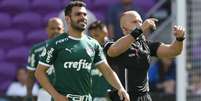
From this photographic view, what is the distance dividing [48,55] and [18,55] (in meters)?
6.66

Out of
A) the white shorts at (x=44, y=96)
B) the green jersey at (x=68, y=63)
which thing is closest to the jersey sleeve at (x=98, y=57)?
the green jersey at (x=68, y=63)

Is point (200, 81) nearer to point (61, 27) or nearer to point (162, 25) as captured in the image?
point (162, 25)

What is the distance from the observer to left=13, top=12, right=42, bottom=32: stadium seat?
1504 cm

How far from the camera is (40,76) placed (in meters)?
8.11

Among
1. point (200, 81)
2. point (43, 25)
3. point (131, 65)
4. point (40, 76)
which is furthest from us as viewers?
point (43, 25)

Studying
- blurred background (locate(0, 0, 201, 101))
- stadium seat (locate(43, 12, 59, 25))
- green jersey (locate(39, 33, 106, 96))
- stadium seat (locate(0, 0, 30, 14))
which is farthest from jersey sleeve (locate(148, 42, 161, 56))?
stadium seat (locate(0, 0, 30, 14))

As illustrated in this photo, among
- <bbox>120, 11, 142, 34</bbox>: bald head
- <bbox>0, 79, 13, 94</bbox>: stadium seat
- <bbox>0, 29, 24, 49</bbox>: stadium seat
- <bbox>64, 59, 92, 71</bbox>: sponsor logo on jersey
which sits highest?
<bbox>0, 29, 24, 49</bbox>: stadium seat

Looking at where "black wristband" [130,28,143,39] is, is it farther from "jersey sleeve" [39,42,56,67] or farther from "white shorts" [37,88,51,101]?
"white shorts" [37,88,51,101]

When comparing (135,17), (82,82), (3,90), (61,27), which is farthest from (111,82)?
(3,90)

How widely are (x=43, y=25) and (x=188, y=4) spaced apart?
127 inches

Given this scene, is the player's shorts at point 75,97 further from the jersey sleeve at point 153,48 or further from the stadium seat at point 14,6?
the stadium seat at point 14,6

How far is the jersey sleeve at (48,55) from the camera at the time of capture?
8195mm

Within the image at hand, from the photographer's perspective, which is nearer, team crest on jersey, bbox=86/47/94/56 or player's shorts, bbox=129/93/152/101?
team crest on jersey, bbox=86/47/94/56

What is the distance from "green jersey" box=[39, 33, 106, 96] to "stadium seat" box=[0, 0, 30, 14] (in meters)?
6.99
